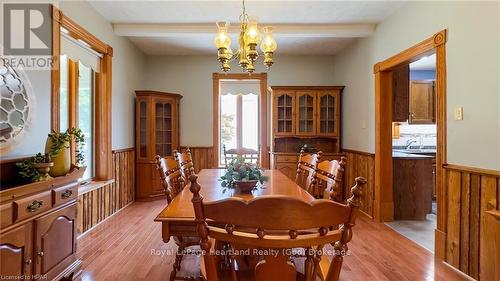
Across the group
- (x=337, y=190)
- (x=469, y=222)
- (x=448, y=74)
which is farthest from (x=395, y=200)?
(x=337, y=190)

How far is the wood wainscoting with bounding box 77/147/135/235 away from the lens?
3268mm

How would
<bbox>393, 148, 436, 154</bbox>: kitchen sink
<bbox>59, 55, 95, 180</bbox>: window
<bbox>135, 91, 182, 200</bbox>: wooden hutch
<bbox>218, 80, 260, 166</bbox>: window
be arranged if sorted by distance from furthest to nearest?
<bbox>218, 80, 260, 166</bbox>: window, <bbox>393, 148, 436, 154</bbox>: kitchen sink, <bbox>135, 91, 182, 200</bbox>: wooden hutch, <bbox>59, 55, 95, 180</bbox>: window

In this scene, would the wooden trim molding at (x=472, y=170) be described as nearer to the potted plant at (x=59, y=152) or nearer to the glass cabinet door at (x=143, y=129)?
the potted plant at (x=59, y=152)

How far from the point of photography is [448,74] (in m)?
2.64

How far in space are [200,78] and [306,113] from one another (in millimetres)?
2083

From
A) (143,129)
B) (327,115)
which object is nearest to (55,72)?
(143,129)

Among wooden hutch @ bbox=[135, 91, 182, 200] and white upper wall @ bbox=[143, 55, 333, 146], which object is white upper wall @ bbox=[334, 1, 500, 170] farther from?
wooden hutch @ bbox=[135, 91, 182, 200]

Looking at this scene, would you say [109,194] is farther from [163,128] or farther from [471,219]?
[471,219]

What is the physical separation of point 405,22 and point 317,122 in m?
2.17

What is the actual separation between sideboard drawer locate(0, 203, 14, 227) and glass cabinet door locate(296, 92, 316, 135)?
Answer: 4214 mm

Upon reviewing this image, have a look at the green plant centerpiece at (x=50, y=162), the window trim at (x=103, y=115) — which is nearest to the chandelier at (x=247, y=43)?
the green plant centerpiece at (x=50, y=162)

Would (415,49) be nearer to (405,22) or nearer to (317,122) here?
(405,22)

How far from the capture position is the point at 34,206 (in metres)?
1.72

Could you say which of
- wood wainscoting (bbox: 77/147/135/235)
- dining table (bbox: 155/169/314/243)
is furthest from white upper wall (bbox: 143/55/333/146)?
dining table (bbox: 155/169/314/243)
